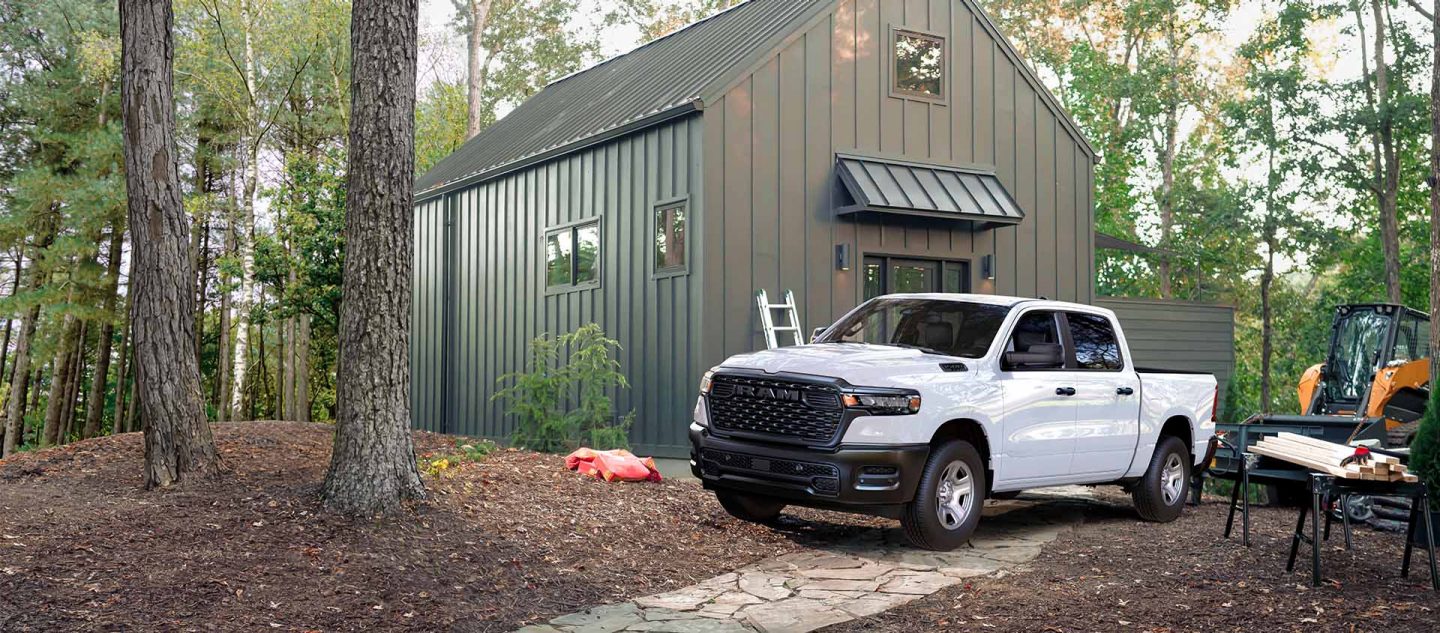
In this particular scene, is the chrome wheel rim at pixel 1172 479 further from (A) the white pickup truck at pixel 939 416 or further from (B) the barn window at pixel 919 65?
(B) the barn window at pixel 919 65

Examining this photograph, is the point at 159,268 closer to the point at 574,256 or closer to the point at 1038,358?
the point at 1038,358

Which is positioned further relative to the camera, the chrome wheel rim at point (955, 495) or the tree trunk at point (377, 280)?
the chrome wheel rim at point (955, 495)

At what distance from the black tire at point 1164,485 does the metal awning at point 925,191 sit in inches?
198

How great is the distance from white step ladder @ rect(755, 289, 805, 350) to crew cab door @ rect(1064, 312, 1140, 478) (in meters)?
4.03

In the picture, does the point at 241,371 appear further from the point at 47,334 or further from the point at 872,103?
the point at 872,103

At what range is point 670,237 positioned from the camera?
14.8m

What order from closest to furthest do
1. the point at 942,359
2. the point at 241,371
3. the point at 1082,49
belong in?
the point at 942,359 → the point at 241,371 → the point at 1082,49

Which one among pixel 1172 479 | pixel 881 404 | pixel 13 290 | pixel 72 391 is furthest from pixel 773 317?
pixel 13 290

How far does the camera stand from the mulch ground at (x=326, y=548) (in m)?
6.39

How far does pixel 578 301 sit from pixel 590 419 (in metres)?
3.42

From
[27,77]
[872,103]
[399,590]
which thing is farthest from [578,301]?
[27,77]

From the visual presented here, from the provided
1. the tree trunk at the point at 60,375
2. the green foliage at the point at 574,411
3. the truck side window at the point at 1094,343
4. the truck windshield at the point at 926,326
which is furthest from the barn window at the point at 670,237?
the tree trunk at the point at 60,375

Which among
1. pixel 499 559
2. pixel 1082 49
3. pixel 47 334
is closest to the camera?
pixel 499 559

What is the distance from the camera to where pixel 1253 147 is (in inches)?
1150
